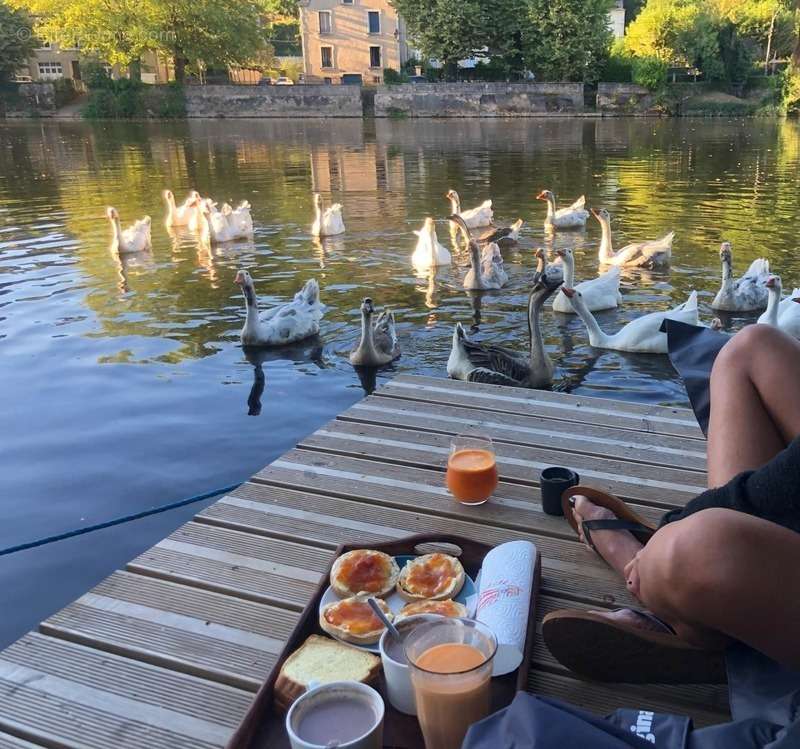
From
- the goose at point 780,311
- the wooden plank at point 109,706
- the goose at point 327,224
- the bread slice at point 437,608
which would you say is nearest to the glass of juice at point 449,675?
the bread slice at point 437,608

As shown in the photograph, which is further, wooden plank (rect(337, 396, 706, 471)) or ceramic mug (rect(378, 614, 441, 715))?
wooden plank (rect(337, 396, 706, 471))

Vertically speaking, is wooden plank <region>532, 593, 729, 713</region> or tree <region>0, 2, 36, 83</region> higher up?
tree <region>0, 2, 36, 83</region>

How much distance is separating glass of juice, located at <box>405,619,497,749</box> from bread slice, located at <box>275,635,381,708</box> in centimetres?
30

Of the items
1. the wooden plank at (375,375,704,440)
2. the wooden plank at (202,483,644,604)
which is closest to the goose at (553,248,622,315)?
the wooden plank at (375,375,704,440)

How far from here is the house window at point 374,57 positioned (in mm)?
63094

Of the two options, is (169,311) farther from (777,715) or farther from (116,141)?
(116,141)

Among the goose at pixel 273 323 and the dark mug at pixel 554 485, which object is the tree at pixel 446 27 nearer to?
the goose at pixel 273 323

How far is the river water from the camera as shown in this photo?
6031 millimetres

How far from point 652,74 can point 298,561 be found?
53308 mm

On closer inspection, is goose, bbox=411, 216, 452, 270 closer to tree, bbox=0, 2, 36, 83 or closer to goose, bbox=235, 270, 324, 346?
goose, bbox=235, 270, 324, 346

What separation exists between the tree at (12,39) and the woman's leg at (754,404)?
218 ft

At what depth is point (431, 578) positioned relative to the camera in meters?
2.88

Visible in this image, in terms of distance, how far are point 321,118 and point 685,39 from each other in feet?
81.4

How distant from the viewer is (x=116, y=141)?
37.4 meters
